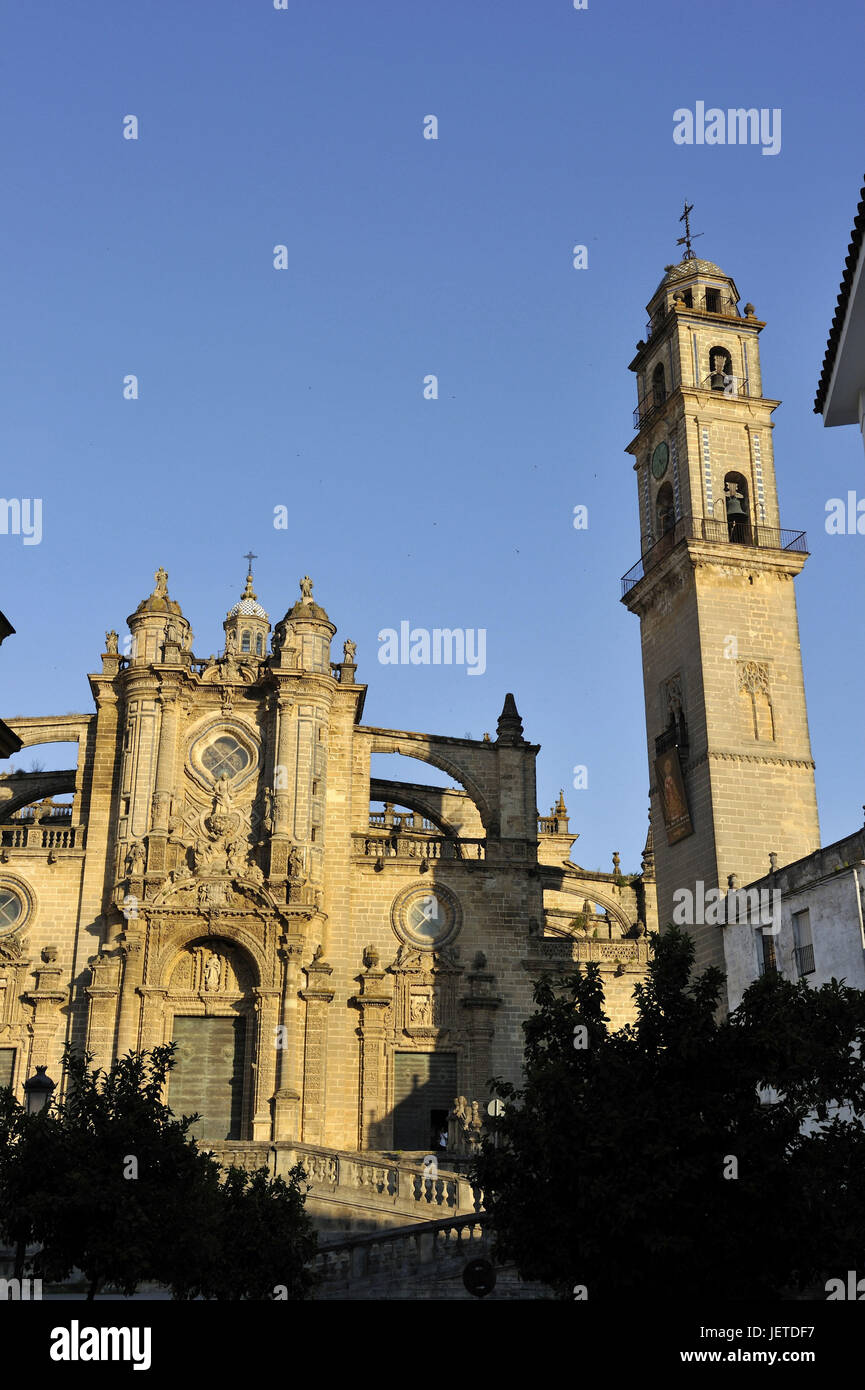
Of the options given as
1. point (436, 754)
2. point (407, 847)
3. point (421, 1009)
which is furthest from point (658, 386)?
point (421, 1009)

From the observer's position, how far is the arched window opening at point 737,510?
3991 centimetres

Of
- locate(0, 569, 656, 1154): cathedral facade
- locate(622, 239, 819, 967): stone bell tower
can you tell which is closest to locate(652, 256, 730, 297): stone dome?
locate(622, 239, 819, 967): stone bell tower

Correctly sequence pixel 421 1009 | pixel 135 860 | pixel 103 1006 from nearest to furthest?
pixel 103 1006 < pixel 135 860 < pixel 421 1009

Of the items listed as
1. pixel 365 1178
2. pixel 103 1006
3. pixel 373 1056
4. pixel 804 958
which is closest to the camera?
pixel 365 1178

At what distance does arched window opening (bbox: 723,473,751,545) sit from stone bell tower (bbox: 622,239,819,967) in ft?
0.13

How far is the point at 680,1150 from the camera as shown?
16.5m

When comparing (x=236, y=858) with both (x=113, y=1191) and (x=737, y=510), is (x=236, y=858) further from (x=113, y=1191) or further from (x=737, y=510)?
(x=113, y=1191)

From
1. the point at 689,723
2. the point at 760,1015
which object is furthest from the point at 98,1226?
the point at 689,723

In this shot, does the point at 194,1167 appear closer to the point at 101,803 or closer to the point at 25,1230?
the point at 25,1230

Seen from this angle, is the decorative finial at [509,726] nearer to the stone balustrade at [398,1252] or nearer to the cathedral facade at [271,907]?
the cathedral facade at [271,907]

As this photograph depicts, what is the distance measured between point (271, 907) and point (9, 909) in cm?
717

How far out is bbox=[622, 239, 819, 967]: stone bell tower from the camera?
3581cm

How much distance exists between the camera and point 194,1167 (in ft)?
60.3
